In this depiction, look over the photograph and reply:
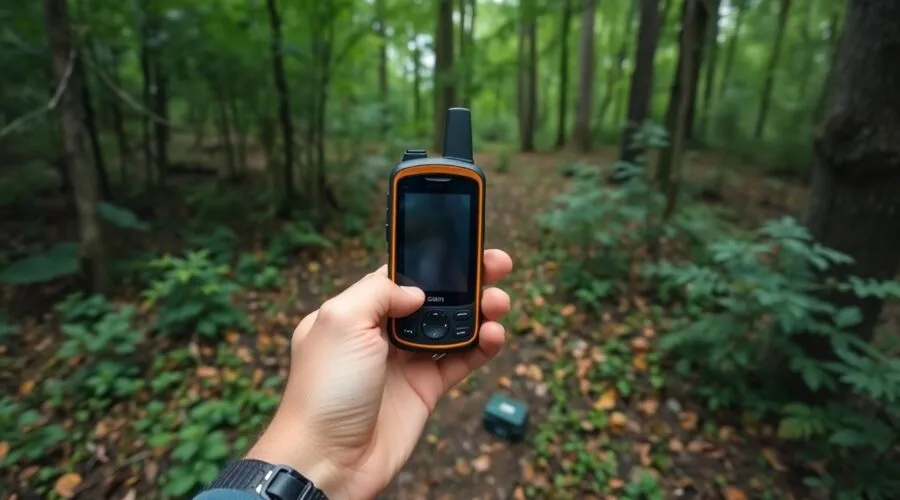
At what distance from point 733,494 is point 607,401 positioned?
0.92 metres

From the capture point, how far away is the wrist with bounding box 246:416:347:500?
1.34 meters

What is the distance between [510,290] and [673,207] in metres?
2.11

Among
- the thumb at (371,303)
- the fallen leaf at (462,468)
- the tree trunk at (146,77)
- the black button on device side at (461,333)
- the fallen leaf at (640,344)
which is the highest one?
the tree trunk at (146,77)

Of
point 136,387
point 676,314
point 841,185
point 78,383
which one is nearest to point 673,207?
point 676,314

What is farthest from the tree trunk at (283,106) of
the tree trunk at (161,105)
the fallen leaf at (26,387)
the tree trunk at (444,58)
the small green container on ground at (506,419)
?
the small green container on ground at (506,419)

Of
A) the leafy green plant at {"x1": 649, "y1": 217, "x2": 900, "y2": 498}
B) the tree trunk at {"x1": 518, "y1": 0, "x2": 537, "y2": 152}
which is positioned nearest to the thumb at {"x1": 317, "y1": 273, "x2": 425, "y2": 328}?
the leafy green plant at {"x1": 649, "y1": 217, "x2": 900, "y2": 498}

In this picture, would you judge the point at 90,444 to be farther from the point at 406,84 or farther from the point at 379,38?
the point at 406,84

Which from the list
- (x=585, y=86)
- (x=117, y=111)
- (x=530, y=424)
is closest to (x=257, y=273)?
(x=530, y=424)

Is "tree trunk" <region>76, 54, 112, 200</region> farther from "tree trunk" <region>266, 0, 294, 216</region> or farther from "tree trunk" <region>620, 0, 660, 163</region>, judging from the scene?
"tree trunk" <region>620, 0, 660, 163</region>

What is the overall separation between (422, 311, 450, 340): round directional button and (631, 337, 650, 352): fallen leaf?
Answer: 2799 millimetres

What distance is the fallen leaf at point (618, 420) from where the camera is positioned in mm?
3215

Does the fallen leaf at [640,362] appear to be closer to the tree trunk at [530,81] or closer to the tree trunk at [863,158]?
the tree trunk at [863,158]

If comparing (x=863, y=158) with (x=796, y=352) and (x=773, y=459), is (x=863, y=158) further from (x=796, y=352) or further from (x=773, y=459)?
(x=773, y=459)

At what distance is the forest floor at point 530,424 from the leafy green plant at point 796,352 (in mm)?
281
